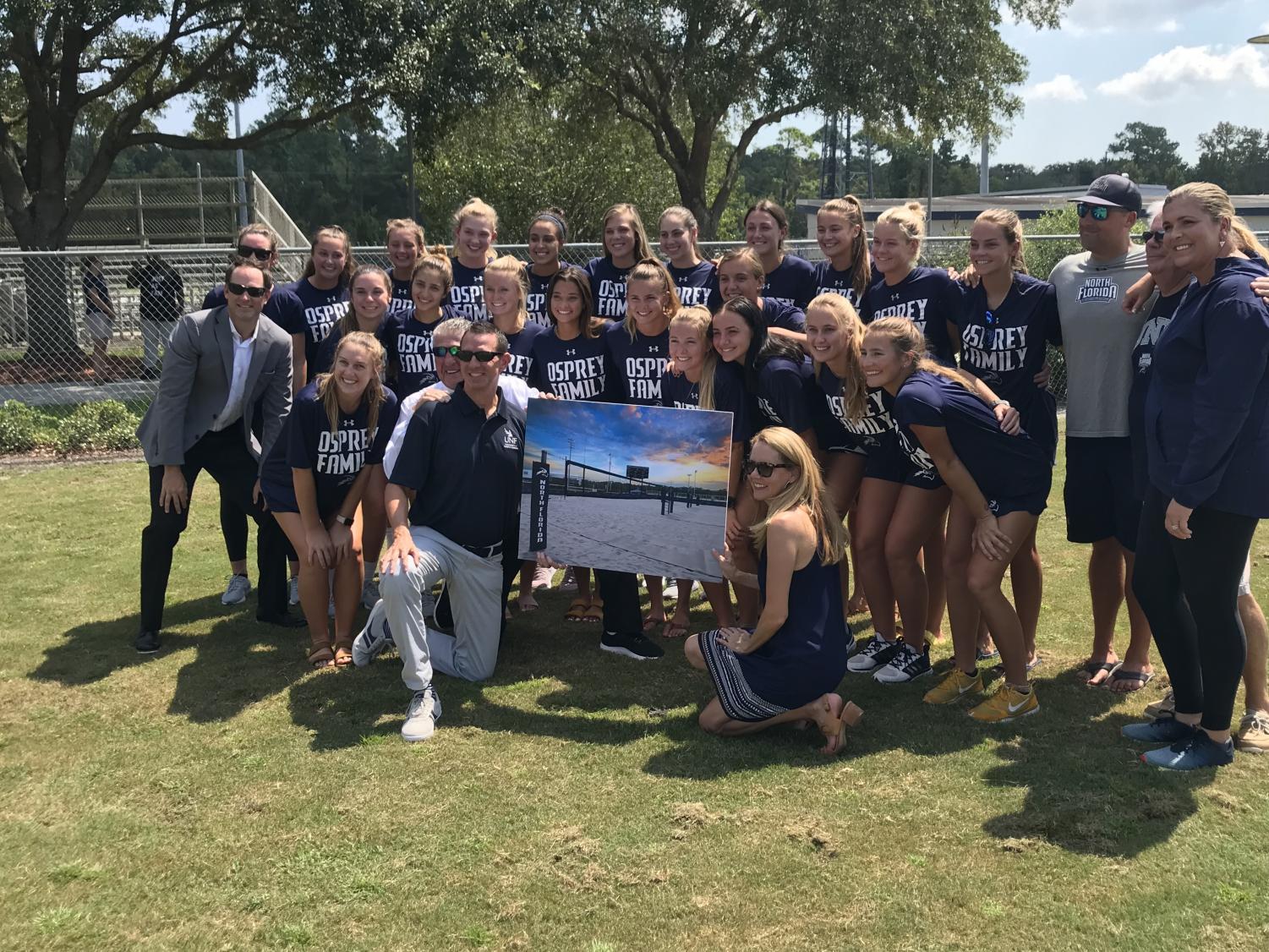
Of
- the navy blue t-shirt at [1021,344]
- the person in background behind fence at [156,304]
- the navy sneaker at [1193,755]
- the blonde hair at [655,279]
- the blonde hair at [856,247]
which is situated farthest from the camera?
the person in background behind fence at [156,304]

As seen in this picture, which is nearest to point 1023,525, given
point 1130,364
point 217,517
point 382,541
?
point 1130,364

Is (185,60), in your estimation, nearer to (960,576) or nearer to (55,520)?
(55,520)

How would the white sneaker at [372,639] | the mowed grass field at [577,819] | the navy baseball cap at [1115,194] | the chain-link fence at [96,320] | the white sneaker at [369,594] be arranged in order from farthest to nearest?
the chain-link fence at [96,320]
the white sneaker at [369,594]
the white sneaker at [372,639]
the navy baseball cap at [1115,194]
the mowed grass field at [577,819]

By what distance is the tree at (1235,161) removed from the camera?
88438 mm

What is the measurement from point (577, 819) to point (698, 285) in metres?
3.58

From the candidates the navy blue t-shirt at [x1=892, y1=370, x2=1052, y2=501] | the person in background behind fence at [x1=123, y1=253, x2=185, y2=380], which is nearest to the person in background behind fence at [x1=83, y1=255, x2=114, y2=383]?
the person in background behind fence at [x1=123, y1=253, x2=185, y2=380]

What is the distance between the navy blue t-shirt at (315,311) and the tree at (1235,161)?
9363 cm

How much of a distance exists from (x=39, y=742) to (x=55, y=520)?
464 centimetres

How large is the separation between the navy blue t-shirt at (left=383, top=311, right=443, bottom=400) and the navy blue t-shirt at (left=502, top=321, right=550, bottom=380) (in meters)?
0.53

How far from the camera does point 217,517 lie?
8.88 m

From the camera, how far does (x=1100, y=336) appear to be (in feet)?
16.1

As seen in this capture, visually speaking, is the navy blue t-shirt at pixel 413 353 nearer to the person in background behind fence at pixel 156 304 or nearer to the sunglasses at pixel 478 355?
the sunglasses at pixel 478 355

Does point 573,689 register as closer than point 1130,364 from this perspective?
No

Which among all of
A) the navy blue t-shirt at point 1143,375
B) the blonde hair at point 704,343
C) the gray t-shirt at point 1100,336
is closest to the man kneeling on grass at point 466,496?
the blonde hair at point 704,343
